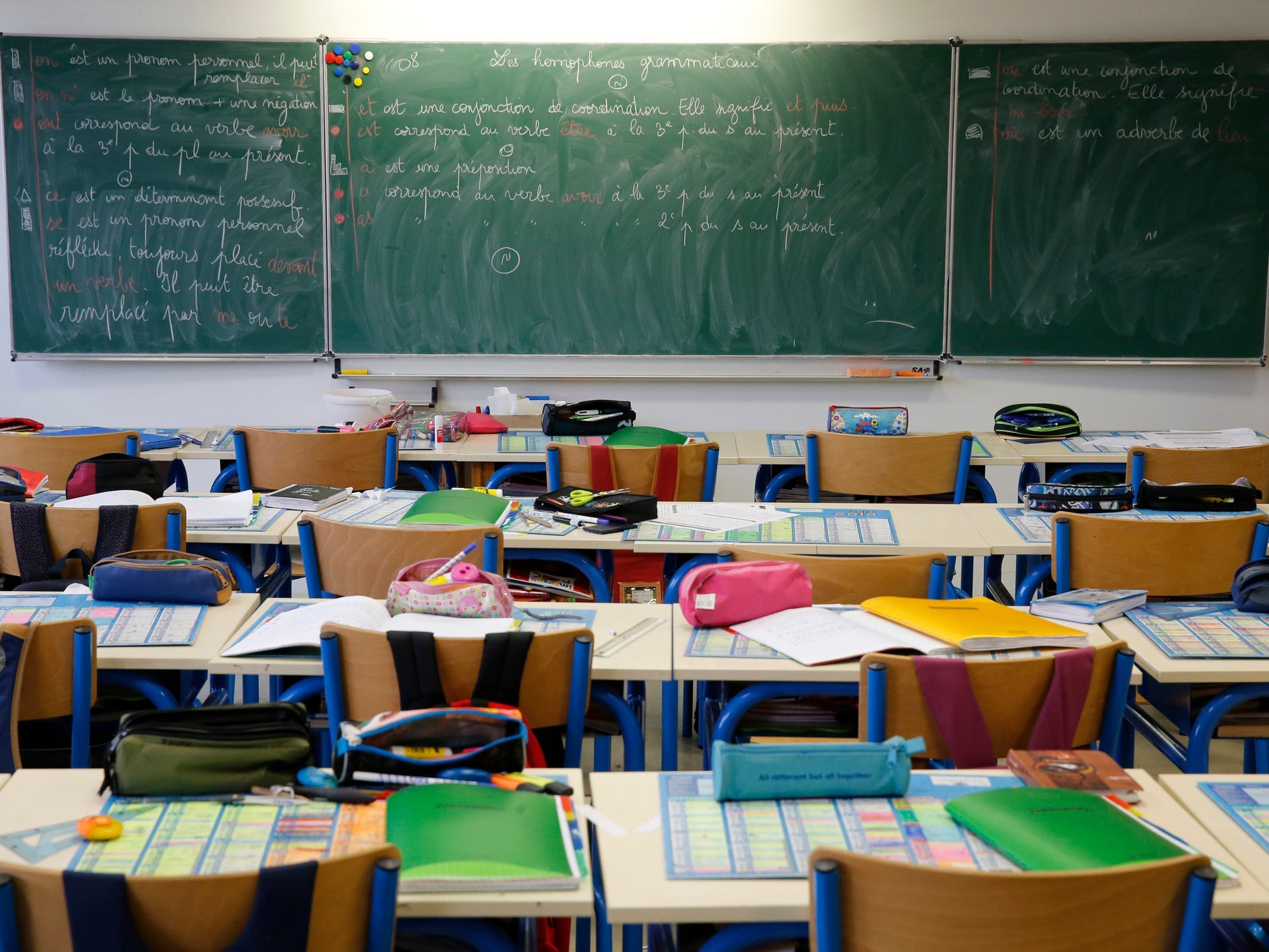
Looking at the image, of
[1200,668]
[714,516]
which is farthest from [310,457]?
[1200,668]

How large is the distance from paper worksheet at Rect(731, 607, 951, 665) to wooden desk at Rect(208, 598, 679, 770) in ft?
0.62

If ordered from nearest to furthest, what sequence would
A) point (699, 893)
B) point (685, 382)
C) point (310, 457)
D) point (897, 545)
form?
point (699, 893), point (897, 545), point (310, 457), point (685, 382)

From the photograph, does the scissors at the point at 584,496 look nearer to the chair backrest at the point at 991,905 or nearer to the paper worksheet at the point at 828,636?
the paper worksheet at the point at 828,636

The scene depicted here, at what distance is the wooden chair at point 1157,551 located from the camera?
9.68ft

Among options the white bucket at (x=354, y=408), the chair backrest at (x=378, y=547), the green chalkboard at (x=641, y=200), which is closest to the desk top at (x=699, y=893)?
the chair backrest at (x=378, y=547)

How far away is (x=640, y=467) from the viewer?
4000 millimetres

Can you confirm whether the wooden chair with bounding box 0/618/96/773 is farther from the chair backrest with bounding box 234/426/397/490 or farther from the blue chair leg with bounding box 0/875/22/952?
the chair backrest with bounding box 234/426/397/490

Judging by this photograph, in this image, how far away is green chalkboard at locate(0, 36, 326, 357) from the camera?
5.60 m

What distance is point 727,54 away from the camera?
5590 millimetres

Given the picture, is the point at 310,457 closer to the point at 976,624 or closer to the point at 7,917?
the point at 976,624

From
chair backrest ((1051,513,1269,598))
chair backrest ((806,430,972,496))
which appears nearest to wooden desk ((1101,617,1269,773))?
chair backrest ((1051,513,1269,598))

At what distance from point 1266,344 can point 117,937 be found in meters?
5.76

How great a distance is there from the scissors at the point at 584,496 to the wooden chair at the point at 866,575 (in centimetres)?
84

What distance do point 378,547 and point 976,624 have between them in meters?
1.39
